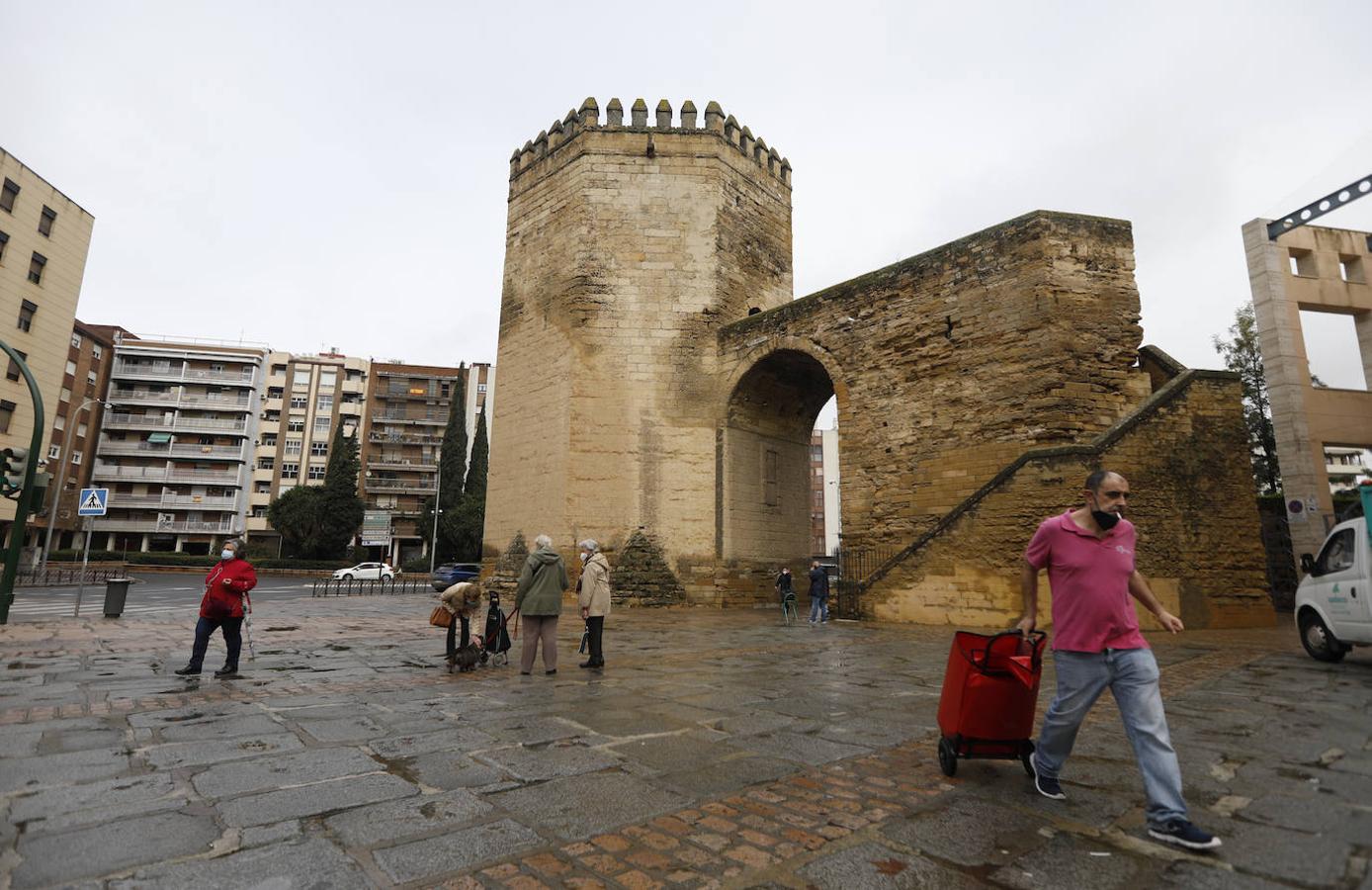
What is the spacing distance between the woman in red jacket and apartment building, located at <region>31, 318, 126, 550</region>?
41934 mm

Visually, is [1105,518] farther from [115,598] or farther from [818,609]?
[115,598]

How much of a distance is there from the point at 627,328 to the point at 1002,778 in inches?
571

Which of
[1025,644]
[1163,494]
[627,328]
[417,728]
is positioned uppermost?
[627,328]

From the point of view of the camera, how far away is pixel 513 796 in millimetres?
2902

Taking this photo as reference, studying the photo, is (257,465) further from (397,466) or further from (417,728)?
(417,728)

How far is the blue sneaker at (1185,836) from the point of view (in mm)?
2365

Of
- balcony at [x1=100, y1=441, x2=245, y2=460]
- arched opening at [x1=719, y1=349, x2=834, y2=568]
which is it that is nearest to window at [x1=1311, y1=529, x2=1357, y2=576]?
arched opening at [x1=719, y1=349, x2=834, y2=568]

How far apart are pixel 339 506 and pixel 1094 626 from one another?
155ft

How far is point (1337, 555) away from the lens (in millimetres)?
7242

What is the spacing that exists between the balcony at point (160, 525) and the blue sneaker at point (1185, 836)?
6032 cm

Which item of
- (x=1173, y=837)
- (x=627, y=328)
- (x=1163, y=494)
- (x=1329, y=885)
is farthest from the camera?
(x=627, y=328)

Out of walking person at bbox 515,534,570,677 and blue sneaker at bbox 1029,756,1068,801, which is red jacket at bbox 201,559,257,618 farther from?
blue sneaker at bbox 1029,756,1068,801

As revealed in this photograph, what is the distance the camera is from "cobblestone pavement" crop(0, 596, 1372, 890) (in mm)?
2242

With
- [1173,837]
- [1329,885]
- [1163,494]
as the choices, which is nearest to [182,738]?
[1173,837]
